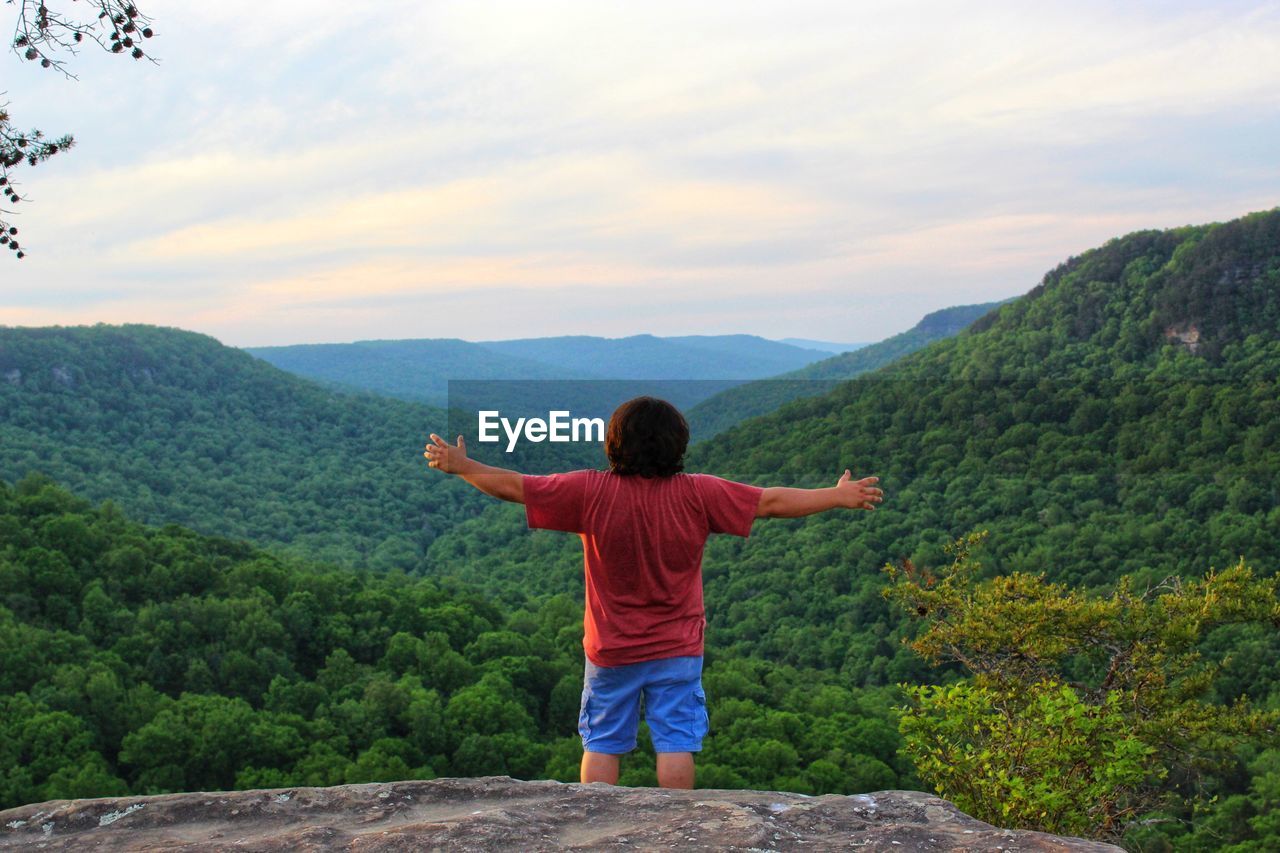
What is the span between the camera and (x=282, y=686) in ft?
112

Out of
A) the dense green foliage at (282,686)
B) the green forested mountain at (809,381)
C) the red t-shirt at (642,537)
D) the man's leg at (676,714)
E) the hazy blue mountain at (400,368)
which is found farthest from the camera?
the hazy blue mountain at (400,368)

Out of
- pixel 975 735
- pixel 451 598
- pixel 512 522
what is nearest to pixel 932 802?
pixel 975 735

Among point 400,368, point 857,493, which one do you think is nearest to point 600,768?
Answer: point 857,493

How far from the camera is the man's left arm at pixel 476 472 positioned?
4258mm

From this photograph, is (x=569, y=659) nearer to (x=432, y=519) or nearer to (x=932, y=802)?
(x=932, y=802)

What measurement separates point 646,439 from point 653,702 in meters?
1.03

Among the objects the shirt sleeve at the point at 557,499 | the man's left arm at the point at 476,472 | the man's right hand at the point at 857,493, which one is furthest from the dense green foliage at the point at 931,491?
the man's left arm at the point at 476,472

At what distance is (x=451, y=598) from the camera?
45219 millimetres

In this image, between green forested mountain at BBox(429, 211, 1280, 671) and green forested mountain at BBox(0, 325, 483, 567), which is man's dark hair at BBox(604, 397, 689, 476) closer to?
green forested mountain at BBox(429, 211, 1280, 671)

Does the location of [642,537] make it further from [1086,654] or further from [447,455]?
[1086,654]

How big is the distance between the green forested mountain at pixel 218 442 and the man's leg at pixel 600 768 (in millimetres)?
70659

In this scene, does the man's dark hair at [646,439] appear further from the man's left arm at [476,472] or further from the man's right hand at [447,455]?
the man's right hand at [447,455]

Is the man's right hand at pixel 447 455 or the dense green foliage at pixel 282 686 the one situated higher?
the man's right hand at pixel 447 455

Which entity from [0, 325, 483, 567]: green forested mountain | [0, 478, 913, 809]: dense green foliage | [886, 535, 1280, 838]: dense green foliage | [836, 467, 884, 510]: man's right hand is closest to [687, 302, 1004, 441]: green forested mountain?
[0, 325, 483, 567]: green forested mountain
